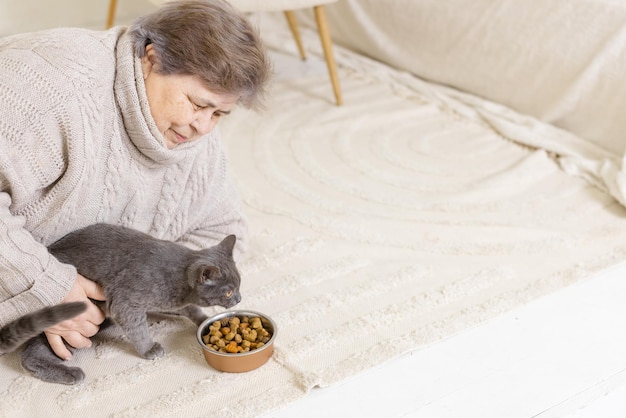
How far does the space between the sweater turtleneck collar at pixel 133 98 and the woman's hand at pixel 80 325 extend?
11.2 inches

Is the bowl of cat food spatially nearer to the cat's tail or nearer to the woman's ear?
the cat's tail

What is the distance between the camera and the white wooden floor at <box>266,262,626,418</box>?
Answer: 4.25ft

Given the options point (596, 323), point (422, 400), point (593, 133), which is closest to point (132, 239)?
point (422, 400)

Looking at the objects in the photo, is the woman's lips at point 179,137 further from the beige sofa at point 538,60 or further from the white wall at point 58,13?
the white wall at point 58,13

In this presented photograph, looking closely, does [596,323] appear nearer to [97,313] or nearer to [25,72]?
[97,313]

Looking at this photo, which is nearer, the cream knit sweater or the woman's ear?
the cream knit sweater

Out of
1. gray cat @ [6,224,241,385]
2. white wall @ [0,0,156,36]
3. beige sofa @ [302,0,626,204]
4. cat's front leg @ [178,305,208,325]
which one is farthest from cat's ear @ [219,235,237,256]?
white wall @ [0,0,156,36]

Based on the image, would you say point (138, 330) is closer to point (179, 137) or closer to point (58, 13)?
point (179, 137)

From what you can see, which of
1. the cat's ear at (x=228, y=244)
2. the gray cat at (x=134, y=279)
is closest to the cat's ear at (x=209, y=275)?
the gray cat at (x=134, y=279)

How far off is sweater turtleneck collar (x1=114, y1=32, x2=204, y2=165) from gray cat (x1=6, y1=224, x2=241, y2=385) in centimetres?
19

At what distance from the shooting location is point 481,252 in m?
1.77

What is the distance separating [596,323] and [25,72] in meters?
1.21

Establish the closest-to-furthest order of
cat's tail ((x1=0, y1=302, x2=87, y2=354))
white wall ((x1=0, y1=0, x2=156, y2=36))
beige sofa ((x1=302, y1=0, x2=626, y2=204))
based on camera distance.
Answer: cat's tail ((x1=0, y1=302, x2=87, y2=354))
beige sofa ((x1=302, y1=0, x2=626, y2=204))
white wall ((x1=0, y1=0, x2=156, y2=36))

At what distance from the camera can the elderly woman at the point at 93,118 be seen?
123 centimetres
